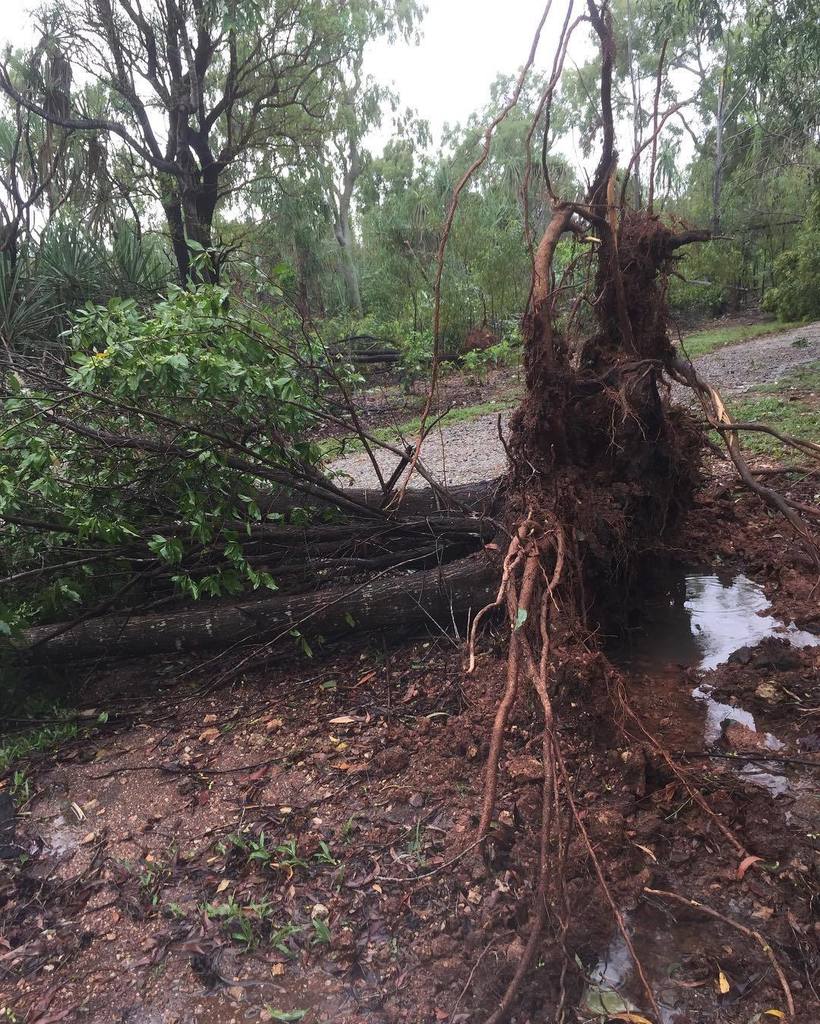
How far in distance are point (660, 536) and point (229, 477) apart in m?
2.29

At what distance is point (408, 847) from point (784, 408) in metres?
6.39

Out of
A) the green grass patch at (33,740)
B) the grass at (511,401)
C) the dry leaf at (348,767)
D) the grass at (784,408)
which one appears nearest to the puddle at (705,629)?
the dry leaf at (348,767)

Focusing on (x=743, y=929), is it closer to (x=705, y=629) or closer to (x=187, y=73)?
(x=705, y=629)

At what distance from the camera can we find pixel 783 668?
319 centimetres

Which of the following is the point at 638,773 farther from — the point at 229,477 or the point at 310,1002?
the point at 229,477

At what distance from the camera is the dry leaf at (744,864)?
218 cm

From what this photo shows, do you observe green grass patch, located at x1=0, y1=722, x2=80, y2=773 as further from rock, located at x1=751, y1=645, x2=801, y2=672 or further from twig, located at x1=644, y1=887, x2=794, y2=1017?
rock, located at x1=751, y1=645, x2=801, y2=672

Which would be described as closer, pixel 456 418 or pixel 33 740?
pixel 33 740

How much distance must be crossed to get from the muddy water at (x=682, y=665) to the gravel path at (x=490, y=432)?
2.13 m

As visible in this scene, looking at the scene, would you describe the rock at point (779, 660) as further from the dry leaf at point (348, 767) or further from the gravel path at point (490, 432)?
the gravel path at point (490, 432)

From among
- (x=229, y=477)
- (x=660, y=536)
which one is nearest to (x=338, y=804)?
(x=229, y=477)

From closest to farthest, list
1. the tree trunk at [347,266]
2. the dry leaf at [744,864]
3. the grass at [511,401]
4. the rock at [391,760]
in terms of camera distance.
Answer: the dry leaf at [744,864] → the rock at [391,760] → the grass at [511,401] → the tree trunk at [347,266]

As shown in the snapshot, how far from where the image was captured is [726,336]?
15.4 meters

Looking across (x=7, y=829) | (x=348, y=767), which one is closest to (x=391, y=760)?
(x=348, y=767)
